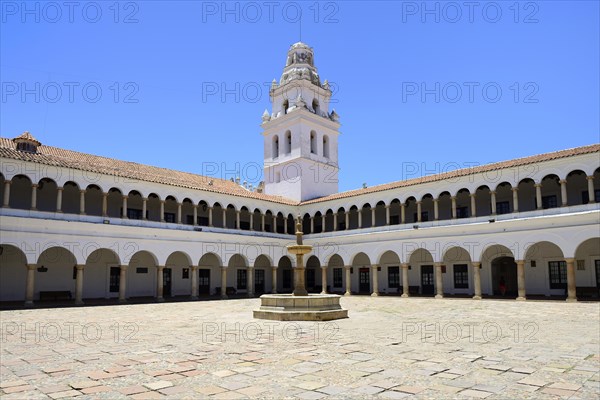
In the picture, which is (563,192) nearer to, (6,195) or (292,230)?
(292,230)

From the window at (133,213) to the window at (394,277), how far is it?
16.7m

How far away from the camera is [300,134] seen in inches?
1484

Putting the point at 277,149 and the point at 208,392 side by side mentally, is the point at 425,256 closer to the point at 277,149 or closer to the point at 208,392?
the point at 277,149

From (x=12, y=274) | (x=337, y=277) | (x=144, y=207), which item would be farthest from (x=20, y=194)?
(x=337, y=277)

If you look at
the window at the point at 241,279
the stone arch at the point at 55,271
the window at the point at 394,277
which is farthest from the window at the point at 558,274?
the stone arch at the point at 55,271

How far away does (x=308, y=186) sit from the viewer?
38.0m

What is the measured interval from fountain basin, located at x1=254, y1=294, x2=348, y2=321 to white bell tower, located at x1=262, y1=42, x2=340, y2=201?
72.8 ft

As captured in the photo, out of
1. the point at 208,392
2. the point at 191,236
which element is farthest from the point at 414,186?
the point at 208,392

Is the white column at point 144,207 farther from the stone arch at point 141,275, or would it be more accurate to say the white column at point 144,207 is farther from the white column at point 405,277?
the white column at point 405,277

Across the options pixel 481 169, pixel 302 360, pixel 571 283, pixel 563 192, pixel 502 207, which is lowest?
pixel 302 360

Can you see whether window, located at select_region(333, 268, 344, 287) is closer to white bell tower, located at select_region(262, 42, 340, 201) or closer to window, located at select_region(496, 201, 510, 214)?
white bell tower, located at select_region(262, 42, 340, 201)

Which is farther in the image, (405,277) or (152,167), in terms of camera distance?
(152,167)

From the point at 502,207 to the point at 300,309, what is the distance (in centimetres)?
1756

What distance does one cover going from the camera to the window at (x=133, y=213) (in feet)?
89.5
